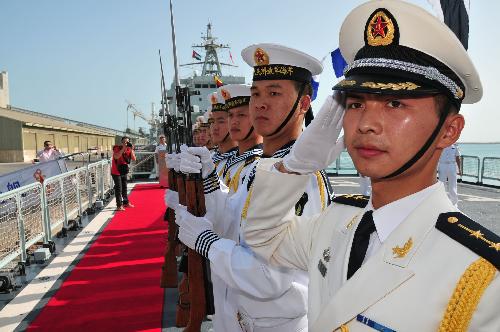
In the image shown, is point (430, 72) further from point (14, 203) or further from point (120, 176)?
point (120, 176)

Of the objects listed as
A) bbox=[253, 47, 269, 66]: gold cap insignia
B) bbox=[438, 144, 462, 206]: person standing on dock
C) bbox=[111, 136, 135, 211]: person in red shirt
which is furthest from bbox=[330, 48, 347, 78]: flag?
bbox=[111, 136, 135, 211]: person in red shirt

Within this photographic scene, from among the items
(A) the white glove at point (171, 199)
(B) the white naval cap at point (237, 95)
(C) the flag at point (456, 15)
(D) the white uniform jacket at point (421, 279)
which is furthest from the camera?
(B) the white naval cap at point (237, 95)

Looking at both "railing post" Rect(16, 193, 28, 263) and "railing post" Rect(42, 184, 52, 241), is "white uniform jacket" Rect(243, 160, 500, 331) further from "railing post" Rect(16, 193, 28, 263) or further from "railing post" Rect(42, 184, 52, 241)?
"railing post" Rect(42, 184, 52, 241)

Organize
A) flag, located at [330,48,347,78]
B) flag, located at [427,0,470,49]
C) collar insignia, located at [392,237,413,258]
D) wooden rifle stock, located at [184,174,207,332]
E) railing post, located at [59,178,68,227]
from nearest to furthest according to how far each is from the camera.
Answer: collar insignia, located at [392,237,413,258]
flag, located at [427,0,470,49]
wooden rifle stock, located at [184,174,207,332]
flag, located at [330,48,347,78]
railing post, located at [59,178,68,227]

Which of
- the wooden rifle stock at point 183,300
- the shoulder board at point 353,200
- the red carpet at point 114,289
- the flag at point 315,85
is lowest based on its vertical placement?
the red carpet at point 114,289

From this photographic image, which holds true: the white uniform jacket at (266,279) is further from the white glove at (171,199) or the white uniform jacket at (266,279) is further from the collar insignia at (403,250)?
the white glove at (171,199)

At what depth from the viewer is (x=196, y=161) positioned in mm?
2439

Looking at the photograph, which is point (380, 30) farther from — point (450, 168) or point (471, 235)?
point (450, 168)

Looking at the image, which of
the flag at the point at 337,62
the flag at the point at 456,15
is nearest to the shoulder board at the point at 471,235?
the flag at the point at 456,15

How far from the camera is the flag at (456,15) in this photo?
119 centimetres

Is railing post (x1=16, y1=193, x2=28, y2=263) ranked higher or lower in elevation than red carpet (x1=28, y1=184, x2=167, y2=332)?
higher

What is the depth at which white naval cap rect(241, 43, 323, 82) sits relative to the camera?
7.45ft

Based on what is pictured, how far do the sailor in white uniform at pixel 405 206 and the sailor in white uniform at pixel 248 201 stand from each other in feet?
1.66

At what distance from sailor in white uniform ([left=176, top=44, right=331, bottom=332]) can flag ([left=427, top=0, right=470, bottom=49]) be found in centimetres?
85
